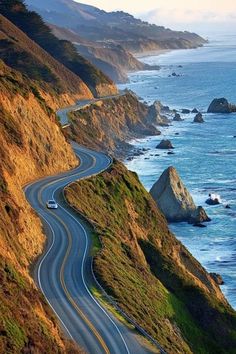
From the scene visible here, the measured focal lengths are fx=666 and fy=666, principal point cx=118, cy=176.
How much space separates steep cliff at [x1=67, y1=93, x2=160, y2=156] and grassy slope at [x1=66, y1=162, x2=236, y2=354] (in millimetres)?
32703

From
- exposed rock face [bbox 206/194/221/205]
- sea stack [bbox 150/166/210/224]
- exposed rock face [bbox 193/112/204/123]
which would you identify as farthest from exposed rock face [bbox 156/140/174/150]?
sea stack [bbox 150/166/210/224]

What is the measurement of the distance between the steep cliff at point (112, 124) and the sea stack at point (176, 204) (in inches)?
758

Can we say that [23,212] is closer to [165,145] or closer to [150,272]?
[150,272]

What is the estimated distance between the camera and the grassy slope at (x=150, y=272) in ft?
138

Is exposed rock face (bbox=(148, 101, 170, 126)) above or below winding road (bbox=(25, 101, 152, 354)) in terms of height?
above

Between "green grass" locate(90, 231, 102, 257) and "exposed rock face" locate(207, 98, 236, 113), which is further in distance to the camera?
"exposed rock face" locate(207, 98, 236, 113)

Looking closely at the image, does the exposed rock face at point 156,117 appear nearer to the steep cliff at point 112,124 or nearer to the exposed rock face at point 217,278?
the steep cliff at point 112,124

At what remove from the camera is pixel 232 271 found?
6588cm

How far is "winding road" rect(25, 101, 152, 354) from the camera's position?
33.7 metres

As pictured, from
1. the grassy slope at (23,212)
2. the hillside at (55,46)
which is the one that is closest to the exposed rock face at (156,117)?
the hillside at (55,46)

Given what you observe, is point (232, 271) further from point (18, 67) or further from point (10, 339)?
point (18, 67)

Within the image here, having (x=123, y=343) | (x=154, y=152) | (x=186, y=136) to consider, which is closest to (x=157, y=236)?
(x=123, y=343)

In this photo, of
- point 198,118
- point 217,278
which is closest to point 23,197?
point 217,278

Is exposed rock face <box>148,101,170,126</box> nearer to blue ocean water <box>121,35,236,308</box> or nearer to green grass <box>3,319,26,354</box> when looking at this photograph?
blue ocean water <box>121,35,236,308</box>
